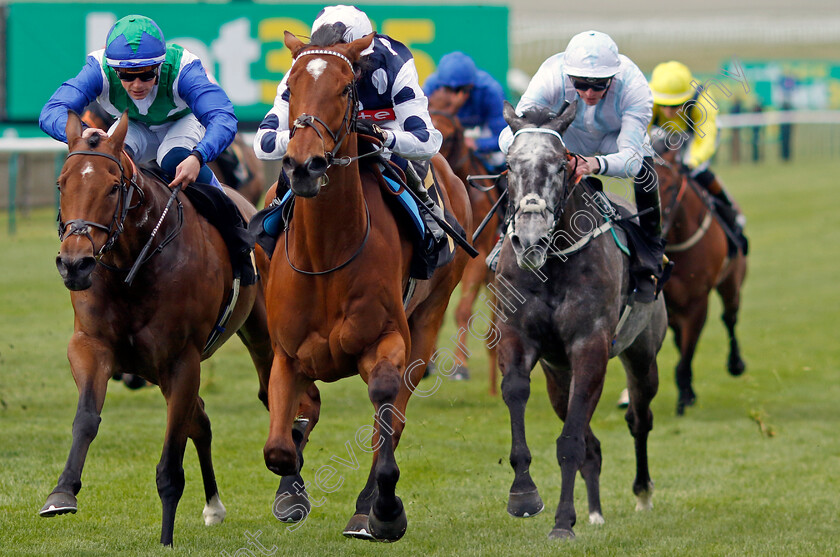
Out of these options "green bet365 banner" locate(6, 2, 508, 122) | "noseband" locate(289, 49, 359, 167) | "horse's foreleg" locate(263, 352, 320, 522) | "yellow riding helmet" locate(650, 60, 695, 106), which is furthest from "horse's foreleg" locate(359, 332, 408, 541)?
"green bet365 banner" locate(6, 2, 508, 122)

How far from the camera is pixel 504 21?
20906 millimetres

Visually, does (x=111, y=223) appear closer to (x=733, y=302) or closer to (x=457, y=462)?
(x=457, y=462)

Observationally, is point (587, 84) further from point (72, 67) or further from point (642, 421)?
point (72, 67)

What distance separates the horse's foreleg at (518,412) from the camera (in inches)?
205

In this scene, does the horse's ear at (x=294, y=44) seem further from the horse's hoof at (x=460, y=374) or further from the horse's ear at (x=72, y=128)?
the horse's hoof at (x=460, y=374)

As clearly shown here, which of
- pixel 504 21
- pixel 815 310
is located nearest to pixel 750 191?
pixel 504 21

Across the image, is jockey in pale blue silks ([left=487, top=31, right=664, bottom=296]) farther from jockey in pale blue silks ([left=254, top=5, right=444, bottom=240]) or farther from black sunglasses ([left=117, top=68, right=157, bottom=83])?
black sunglasses ([left=117, top=68, right=157, bottom=83])

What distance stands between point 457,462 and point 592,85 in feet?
9.13

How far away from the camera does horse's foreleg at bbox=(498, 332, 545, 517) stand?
521 cm

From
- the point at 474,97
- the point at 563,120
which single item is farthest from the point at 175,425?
the point at 474,97

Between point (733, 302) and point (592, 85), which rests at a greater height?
point (592, 85)

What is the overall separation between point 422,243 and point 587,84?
4.11ft

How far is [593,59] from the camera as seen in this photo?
576 cm

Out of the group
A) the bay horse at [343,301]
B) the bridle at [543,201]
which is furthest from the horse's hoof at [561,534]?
the bridle at [543,201]
